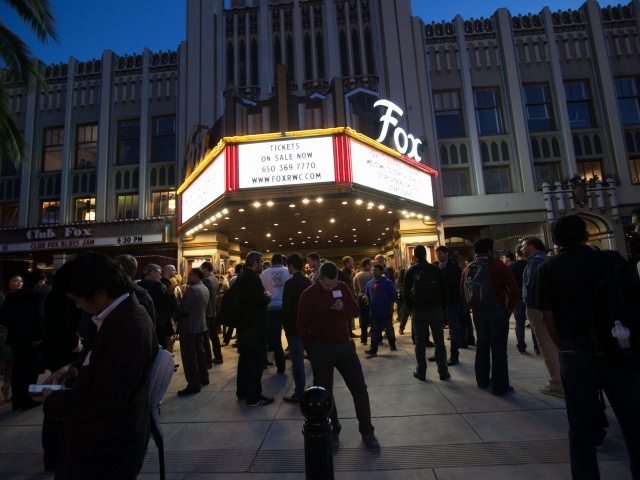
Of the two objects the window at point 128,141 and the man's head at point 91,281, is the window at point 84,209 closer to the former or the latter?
the window at point 128,141

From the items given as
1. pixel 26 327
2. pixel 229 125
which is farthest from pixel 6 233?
pixel 26 327

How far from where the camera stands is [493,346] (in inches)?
185

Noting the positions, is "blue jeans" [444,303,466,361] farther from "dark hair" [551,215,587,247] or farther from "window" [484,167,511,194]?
"window" [484,167,511,194]

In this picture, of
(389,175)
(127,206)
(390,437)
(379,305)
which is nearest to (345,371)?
(390,437)

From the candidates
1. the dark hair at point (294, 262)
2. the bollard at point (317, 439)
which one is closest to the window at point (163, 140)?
the dark hair at point (294, 262)

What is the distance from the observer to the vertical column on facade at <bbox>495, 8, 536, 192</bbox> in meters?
16.5

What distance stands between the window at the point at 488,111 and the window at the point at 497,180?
1.92 m

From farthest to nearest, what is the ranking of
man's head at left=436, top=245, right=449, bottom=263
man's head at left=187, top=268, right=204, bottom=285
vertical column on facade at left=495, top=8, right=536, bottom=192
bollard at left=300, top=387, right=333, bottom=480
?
vertical column on facade at left=495, top=8, right=536, bottom=192 < man's head at left=436, top=245, right=449, bottom=263 < man's head at left=187, top=268, right=204, bottom=285 < bollard at left=300, top=387, right=333, bottom=480

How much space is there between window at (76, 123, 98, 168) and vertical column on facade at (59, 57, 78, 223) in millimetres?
300

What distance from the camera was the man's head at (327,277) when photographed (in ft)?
11.7

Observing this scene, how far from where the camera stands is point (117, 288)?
6.32 feet

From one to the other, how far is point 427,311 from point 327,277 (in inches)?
103

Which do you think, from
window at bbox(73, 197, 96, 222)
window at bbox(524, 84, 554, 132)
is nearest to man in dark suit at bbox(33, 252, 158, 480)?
window at bbox(73, 197, 96, 222)

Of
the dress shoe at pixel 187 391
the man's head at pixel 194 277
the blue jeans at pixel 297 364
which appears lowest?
the dress shoe at pixel 187 391
